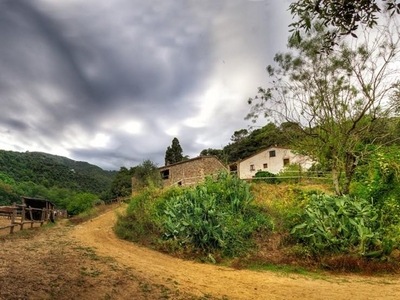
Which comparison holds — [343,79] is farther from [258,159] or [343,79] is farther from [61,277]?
[258,159]

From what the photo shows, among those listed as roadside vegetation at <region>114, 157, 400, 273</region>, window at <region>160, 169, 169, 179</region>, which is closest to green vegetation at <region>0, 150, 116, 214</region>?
window at <region>160, 169, 169, 179</region>

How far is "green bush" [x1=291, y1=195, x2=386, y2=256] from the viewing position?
7250mm

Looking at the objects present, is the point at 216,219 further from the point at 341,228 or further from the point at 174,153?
the point at 174,153

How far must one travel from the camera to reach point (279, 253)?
7.88 metres

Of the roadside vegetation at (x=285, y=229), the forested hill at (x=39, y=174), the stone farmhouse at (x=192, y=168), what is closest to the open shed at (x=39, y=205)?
the roadside vegetation at (x=285, y=229)

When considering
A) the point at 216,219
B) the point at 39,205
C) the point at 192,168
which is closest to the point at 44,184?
the point at 192,168

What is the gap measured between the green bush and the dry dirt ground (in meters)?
0.88

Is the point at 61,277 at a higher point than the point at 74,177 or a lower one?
lower

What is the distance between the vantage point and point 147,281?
4.97 m

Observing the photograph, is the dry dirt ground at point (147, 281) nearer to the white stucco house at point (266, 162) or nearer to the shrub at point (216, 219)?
the shrub at point (216, 219)

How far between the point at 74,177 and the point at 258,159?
5158 centimetres

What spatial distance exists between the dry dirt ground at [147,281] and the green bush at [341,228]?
88 centimetres

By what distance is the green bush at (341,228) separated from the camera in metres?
7.25

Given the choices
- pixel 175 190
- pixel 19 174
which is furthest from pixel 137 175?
pixel 19 174
